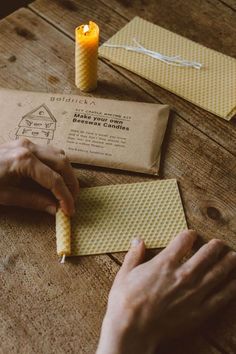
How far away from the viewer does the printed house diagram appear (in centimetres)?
94

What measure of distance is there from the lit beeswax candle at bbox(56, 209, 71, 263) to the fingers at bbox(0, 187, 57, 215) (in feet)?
0.07

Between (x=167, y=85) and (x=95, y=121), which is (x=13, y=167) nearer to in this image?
(x=95, y=121)

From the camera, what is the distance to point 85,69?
0.99 metres

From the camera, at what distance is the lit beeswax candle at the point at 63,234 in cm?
78

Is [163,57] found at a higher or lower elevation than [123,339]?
higher

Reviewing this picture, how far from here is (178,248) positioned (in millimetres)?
768

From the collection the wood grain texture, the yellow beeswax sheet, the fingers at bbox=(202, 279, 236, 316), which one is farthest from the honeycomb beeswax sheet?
the wood grain texture

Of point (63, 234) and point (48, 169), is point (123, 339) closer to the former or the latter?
point (63, 234)

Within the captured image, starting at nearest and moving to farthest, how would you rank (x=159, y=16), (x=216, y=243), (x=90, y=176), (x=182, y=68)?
(x=216, y=243) → (x=90, y=176) → (x=182, y=68) → (x=159, y=16)

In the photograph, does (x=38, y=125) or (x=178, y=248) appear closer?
(x=178, y=248)

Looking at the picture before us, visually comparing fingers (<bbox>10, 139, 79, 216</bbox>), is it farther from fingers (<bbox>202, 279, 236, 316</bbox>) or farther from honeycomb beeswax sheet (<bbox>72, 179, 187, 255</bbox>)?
fingers (<bbox>202, 279, 236, 316</bbox>)

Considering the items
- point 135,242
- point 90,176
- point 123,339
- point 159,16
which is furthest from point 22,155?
point 159,16

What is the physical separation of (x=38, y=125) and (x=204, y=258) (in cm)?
42

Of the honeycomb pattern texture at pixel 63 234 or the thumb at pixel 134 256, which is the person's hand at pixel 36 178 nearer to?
the honeycomb pattern texture at pixel 63 234
